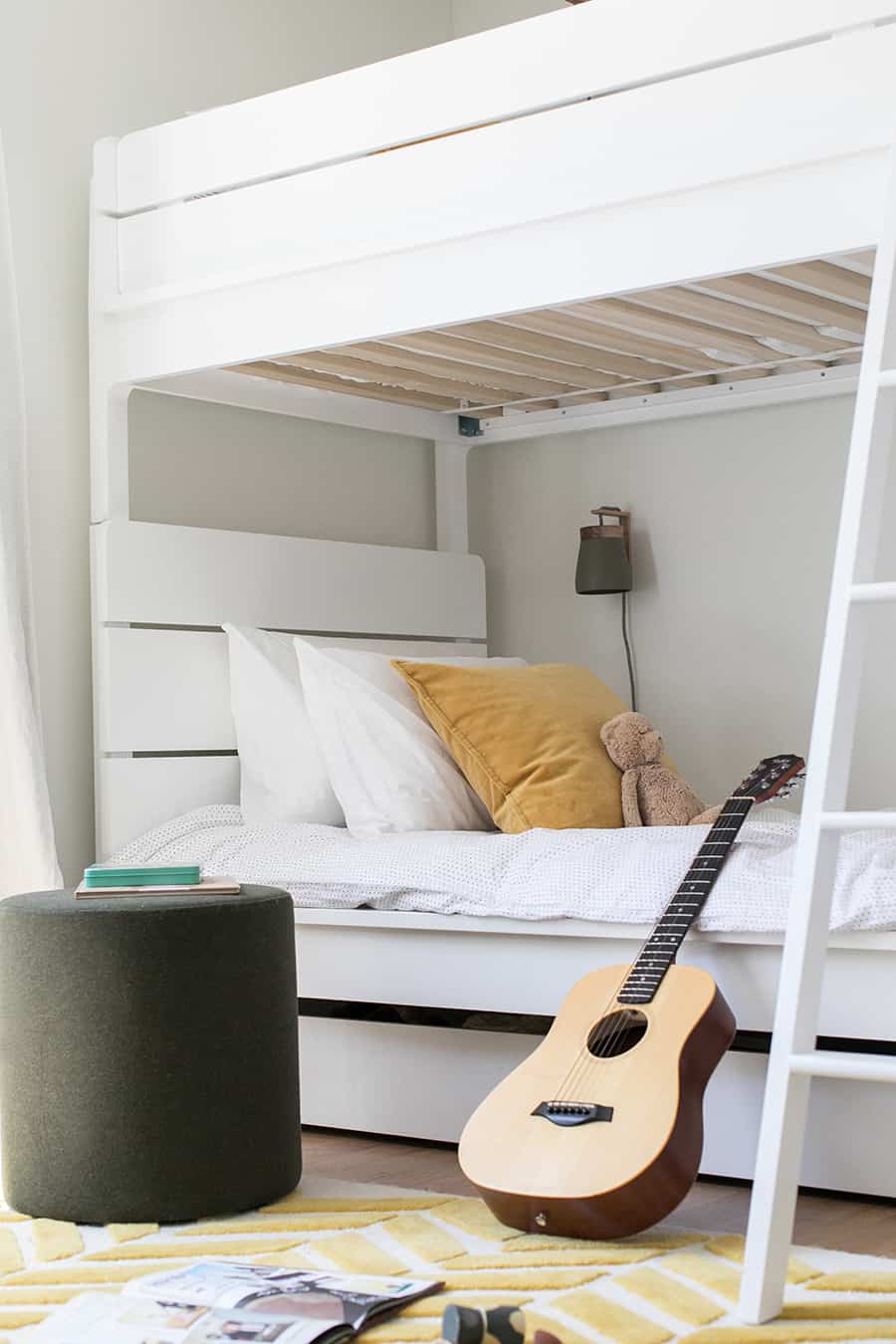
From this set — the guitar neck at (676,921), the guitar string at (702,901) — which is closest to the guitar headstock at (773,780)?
the guitar string at (702,901)

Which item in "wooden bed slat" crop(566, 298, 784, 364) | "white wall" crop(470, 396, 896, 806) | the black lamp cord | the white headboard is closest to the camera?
"wooden bed slat" crop(566, 298, 784, 364)

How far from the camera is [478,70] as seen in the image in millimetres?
2508

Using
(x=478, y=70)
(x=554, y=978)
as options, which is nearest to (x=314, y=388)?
(x=478, y=70)

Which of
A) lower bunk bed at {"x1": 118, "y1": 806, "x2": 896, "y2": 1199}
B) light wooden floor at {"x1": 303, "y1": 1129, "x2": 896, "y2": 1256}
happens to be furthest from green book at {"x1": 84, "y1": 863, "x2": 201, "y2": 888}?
light wooden floor at {"x1": 303, "y1": 1129, "x2": 896, "y2": 1256}

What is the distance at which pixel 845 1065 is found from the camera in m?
1.77

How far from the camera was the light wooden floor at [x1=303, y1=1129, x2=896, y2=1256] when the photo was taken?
6.84ft

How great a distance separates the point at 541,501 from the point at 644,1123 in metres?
2.11

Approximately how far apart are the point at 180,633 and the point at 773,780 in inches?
46.8

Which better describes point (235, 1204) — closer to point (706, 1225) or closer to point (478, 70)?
point (706, 1225)

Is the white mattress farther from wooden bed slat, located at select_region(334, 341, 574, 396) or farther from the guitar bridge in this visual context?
wooden bed slat, located at select_region(334, 341, 574, 396)

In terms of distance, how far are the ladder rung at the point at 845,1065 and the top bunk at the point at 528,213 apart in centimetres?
102

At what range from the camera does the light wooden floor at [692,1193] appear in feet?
6.84

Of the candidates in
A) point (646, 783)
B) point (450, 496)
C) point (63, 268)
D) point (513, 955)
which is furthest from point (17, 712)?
point (450, 496)

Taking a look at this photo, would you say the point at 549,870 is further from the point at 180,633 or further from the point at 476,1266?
the point at 180,633
